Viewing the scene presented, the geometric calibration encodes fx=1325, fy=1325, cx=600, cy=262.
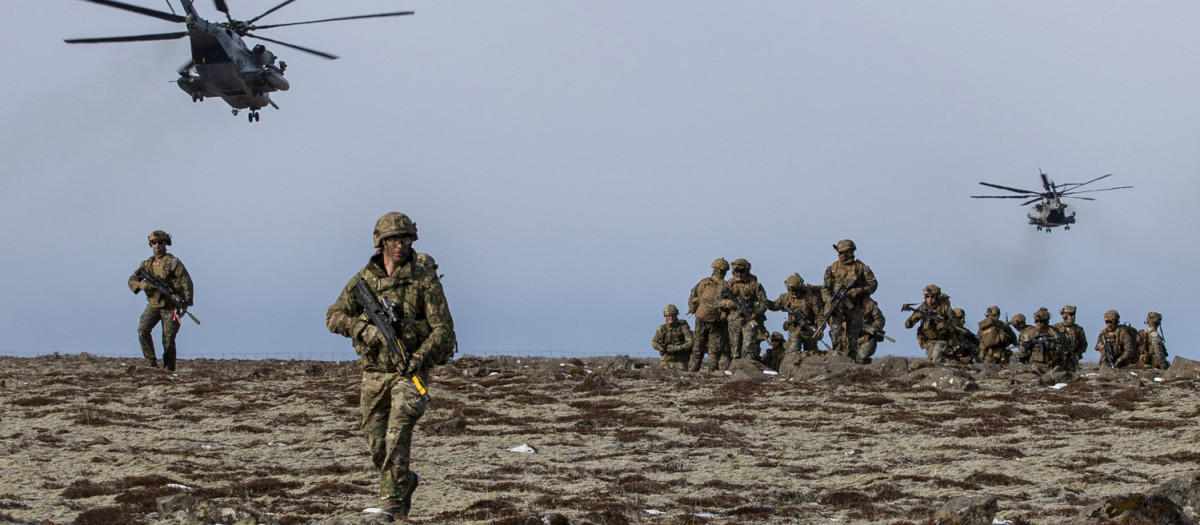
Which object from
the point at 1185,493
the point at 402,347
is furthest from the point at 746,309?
the point at 402,347

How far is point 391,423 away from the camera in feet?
34.9

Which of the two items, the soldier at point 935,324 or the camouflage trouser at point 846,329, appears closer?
the camouflage trouser at point 846,329

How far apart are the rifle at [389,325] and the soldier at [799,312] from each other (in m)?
17.5

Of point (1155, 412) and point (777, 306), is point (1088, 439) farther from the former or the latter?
point (777, 306)

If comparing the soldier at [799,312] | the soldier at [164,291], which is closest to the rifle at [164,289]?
the soldier at [164,291]

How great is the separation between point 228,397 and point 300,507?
10180 millimetres

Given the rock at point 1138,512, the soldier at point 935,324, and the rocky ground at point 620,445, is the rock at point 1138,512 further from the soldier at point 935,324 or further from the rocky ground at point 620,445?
the soldier at point 935,324

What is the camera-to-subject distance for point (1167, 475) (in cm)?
1370

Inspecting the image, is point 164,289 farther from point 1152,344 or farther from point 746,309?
point 1152,344

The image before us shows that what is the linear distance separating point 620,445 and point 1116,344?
792 inches

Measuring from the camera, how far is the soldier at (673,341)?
29.6 metres

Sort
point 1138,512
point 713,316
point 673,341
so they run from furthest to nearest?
point 673,341 < point 713,316 < point 1138,512

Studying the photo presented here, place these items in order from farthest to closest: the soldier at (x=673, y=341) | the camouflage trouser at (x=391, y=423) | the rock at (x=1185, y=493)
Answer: the soldier at (x=673, y=341), the camouflage trouser at (x=391, y=423), the rock at (x=1185, y=493)

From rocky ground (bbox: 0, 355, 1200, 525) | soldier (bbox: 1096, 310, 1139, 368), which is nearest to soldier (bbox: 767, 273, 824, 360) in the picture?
rocky ground (bbox: 0, 355, 1200, 525)
